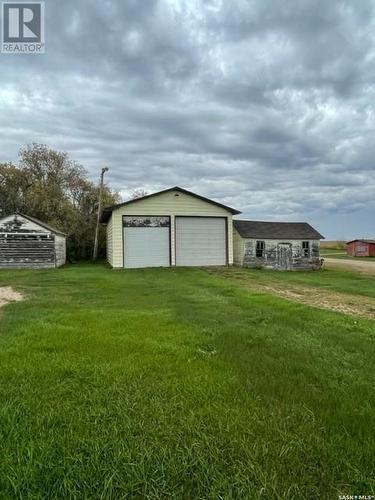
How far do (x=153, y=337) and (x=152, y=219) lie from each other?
16757 mm

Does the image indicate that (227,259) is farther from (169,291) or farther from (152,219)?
(169,291)

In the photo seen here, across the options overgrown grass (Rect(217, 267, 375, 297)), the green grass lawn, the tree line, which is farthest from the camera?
the tree line

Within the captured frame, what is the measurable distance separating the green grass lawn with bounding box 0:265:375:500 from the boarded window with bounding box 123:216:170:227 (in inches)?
615

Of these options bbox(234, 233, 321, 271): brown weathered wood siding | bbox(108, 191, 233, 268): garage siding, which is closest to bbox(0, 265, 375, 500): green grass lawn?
bbox(108, 191, 233, 268): garage siding

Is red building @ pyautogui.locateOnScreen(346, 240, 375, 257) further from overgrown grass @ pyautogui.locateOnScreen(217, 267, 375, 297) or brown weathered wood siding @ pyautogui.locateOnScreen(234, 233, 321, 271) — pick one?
overgrown grass @ pyautogui.locateOnScreen(217, 267, 375, 297)

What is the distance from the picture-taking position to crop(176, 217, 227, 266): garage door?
22188 millimetres

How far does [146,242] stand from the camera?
21453 millimetres

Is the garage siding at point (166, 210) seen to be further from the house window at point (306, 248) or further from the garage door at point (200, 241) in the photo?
the house window at point (306, 248)

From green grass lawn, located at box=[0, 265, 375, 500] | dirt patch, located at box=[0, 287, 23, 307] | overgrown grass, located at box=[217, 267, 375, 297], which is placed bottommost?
overgrown grass, located at box=[217, 267, 375, 297]

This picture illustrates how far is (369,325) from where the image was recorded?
647cm

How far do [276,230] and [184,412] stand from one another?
24006 mm

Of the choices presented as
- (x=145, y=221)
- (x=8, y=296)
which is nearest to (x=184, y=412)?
(x=8, y=296)

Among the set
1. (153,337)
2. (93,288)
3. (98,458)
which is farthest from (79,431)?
(93,288)

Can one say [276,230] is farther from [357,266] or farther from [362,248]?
[362,248]
